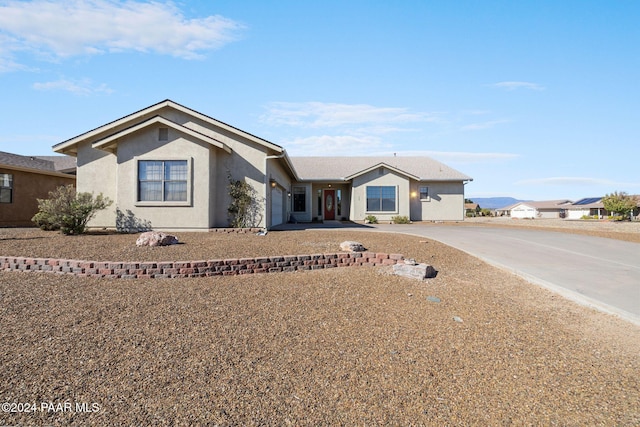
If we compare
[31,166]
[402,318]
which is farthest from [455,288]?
[31,166]

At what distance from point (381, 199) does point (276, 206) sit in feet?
26.9

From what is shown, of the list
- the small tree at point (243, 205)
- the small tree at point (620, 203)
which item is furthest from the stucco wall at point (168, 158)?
the small tree at point (620, 203)

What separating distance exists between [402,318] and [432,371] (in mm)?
1350

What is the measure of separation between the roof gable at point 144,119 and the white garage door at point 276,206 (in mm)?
3050

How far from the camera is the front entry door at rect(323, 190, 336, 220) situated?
2423 centimetres

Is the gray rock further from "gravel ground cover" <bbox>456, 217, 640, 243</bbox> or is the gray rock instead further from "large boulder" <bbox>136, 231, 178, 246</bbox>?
"gravel ground cover" <bbox>456, 217, 640, 243</bbox>

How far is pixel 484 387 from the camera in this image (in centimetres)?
323

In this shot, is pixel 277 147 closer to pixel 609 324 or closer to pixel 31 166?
pixel 609 324

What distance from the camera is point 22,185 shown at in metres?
17.5

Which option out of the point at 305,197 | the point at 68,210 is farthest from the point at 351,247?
the point at 305,197

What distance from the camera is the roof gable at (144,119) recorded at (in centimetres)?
1360

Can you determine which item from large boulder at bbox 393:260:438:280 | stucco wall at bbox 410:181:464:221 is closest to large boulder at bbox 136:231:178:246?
large boulder at bbox 393:260:438:280

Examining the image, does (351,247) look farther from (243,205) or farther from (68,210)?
(68,210)

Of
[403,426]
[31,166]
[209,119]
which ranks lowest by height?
[403,426]
